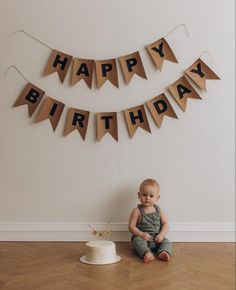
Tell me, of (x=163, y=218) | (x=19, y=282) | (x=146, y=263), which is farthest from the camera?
(x=163, y=218)

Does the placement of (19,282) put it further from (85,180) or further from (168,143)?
(168,143)

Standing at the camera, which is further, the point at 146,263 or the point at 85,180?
the point at 85,180

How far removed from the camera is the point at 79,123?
11.1 ft

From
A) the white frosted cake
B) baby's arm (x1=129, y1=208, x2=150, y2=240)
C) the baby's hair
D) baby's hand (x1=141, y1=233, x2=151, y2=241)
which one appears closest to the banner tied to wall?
the baby's hair

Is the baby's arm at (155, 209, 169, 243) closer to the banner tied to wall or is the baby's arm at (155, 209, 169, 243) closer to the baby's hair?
the baby's hair

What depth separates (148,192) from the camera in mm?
3229

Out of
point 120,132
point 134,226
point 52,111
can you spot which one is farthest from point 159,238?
point 52,111

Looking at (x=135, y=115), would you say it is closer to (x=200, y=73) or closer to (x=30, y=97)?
(x=200, y=73)

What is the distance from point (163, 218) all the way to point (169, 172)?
0.34 metres

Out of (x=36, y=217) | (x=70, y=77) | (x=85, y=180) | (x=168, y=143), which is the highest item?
(x=70, y=77)

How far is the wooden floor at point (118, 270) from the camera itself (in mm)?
2461

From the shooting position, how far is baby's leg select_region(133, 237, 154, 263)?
9.52 ft

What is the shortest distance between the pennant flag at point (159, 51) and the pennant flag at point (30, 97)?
0.82m

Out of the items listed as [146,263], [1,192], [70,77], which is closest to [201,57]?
[70,77]
